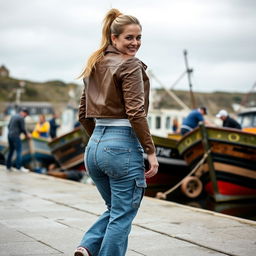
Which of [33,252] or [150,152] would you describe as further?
[33,252]

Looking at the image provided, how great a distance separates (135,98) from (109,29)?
0.60m

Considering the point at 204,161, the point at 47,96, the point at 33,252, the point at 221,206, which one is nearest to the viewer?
the point at 33,252

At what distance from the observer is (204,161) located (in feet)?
47.8

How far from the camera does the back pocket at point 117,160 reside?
3.83 meters

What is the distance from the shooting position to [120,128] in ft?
12.8

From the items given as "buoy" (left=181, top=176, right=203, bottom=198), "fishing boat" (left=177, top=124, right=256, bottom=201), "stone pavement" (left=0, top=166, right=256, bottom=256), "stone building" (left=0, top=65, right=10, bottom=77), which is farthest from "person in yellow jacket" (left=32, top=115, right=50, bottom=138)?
"stone building" (left=0, top=65, right=10, bottom=77)

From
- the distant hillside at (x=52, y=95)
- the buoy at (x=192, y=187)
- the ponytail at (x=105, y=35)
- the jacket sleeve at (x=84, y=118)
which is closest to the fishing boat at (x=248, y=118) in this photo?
the buoy at (x=192, y=187)

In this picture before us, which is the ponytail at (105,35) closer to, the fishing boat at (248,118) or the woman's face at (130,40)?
the woman's face at (130,40)

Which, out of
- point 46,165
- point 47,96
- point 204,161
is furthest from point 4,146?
point 47,96

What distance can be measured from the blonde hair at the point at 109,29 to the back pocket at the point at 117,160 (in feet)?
1.85

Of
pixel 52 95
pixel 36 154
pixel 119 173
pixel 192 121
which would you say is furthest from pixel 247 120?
pixel 52 95

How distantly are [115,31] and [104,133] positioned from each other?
0.67 meters

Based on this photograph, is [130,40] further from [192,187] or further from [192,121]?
[192,121]

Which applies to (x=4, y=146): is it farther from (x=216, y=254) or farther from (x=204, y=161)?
(x=216, y=254)
